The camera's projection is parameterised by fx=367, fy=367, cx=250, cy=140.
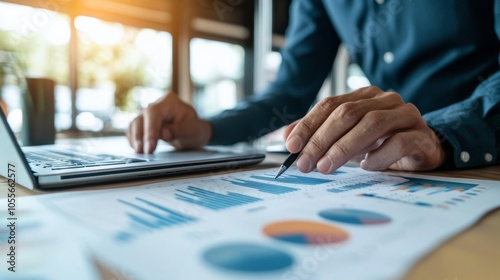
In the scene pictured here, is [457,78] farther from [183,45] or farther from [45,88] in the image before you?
[183,45]

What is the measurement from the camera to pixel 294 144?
0.47 m

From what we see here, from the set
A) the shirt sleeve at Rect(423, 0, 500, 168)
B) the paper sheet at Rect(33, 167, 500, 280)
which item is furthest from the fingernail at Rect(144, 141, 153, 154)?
the shirt sleeve at Rect(423, 0, 500, 168)

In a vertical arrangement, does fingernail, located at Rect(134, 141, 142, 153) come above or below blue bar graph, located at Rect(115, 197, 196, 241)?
above

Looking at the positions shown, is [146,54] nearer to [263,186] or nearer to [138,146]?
[138,146]

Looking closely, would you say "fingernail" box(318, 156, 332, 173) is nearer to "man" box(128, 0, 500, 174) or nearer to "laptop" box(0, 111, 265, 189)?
"man" box(128, 0, 500, 174)

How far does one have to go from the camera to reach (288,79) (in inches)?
45.2

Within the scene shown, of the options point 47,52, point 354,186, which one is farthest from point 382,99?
point 47,52

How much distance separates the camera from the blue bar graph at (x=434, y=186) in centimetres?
39

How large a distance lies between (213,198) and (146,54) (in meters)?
3.73

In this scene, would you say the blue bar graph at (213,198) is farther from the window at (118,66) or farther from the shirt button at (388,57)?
the window at (118,66)

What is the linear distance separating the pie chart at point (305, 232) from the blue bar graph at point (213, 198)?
68 millimetres

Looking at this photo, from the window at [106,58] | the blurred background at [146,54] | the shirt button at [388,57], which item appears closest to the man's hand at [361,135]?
the shirt button at [388,57]

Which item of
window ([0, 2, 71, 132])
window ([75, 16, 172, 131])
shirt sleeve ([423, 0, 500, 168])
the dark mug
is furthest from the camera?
window ([75, 16, 172, 131])

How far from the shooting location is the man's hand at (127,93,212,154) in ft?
2.19
